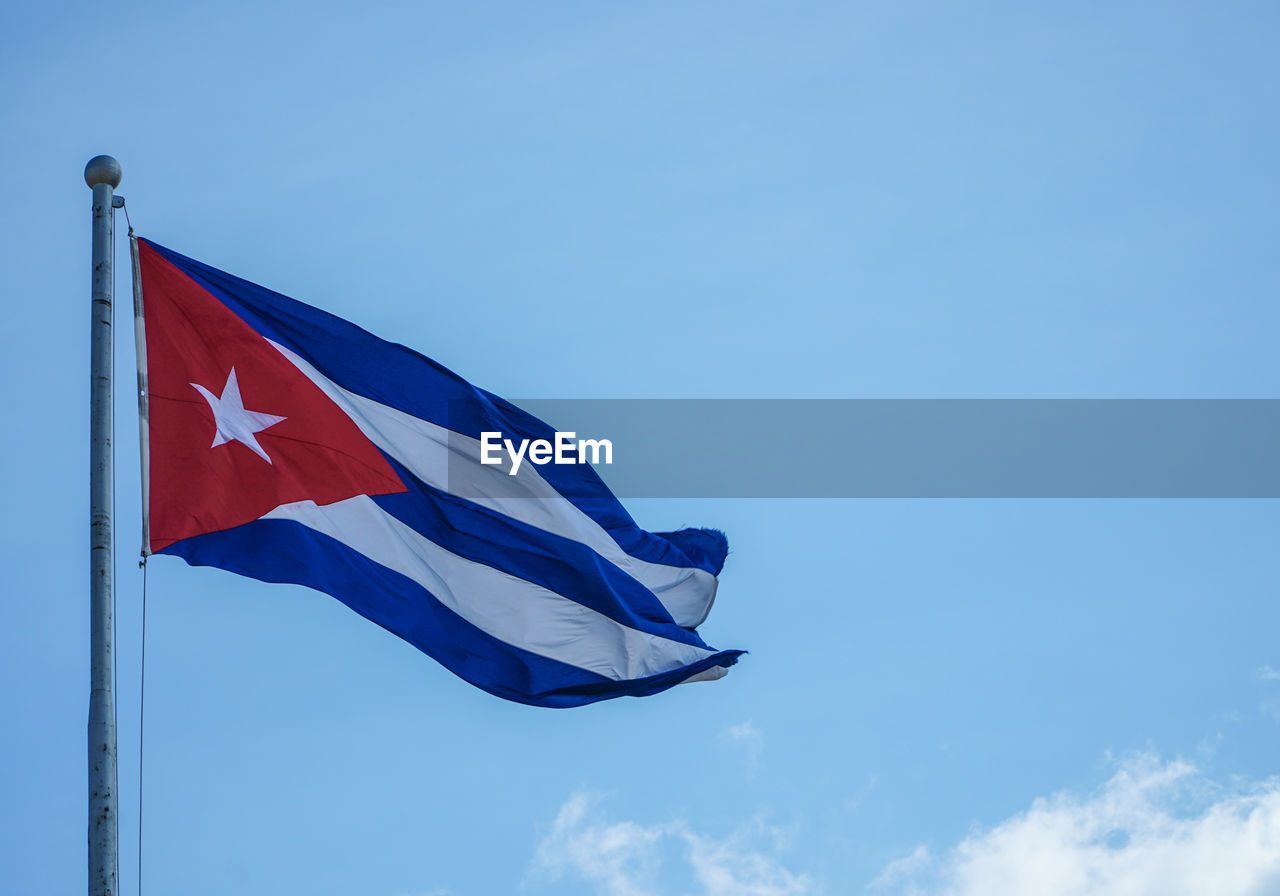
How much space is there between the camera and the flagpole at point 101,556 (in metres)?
12.1

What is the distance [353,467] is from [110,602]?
174 inches

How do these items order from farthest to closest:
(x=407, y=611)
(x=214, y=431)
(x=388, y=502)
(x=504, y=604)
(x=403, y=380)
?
1. (x=403, y=380)
2. (x=504, y=604)
3. (x=388, y=502)
4. (x=407, y=611)
5. (x=214, y=431)

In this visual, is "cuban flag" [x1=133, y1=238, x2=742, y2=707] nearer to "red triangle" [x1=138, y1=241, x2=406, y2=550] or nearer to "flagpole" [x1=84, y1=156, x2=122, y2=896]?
"red triangle" [x1=138, y1=241, x2=406, y2=550]

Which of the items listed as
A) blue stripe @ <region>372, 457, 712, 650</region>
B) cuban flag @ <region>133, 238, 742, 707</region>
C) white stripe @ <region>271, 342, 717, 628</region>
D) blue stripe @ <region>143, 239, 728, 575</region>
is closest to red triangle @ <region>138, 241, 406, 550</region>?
cuban flag @ <region>133, 238, 742, 707</region>

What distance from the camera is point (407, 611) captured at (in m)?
16.7

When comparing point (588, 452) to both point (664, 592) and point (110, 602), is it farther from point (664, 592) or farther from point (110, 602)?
point (110, 602)

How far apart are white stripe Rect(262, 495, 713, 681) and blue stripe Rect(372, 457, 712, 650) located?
0.10 meters

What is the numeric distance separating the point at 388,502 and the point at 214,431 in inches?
92.9

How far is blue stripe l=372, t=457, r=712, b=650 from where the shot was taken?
17.6 meters

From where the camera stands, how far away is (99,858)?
476 inches

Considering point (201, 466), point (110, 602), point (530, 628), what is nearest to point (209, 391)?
point (201, 466)

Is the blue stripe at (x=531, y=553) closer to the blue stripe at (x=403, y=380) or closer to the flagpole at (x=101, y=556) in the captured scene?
the blue stripe at (x=403, y=380)

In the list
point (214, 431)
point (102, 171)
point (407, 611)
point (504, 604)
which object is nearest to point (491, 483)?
point (504, 604)

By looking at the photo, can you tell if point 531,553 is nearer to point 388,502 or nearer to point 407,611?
point 388,502
